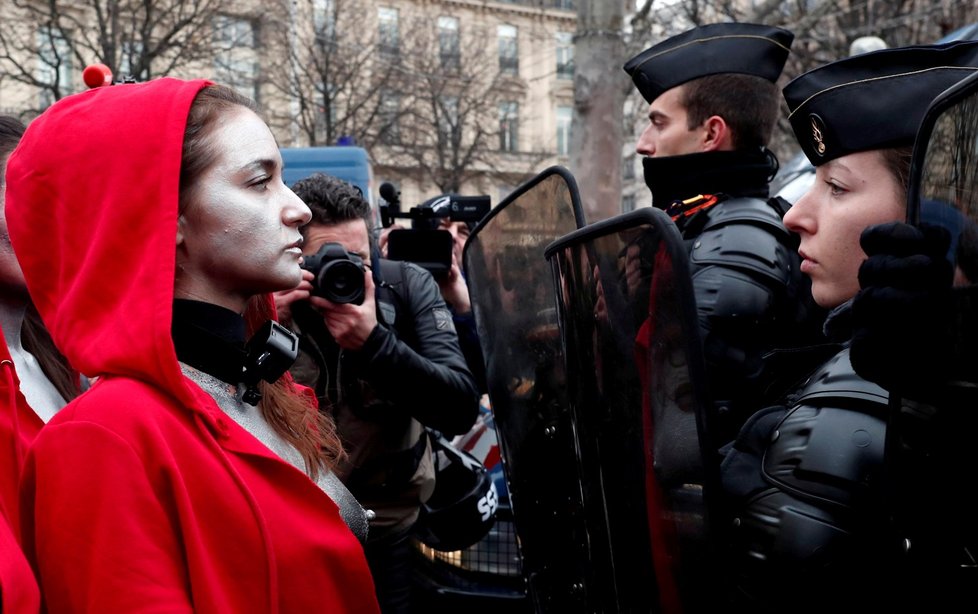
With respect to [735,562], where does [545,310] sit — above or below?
above

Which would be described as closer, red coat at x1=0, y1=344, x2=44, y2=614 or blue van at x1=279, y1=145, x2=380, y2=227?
red coat at x1=0, y1=344, x2=44, y2=614

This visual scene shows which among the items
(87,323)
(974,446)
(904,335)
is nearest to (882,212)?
(904,335)

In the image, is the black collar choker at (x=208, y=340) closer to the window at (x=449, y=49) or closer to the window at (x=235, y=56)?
the window at (x=235, y=56)

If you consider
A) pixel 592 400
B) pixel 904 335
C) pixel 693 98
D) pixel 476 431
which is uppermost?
pixel 693 98

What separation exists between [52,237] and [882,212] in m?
1.39

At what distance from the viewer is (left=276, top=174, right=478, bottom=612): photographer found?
9.27 feet

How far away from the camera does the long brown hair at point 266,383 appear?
1.73 meters

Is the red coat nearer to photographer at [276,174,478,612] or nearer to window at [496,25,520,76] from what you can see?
photographer at [276,174,478,612]

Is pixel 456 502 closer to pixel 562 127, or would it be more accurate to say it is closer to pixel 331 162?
pixel 331 162

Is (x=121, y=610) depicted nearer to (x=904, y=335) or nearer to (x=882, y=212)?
(x=904, y=335)

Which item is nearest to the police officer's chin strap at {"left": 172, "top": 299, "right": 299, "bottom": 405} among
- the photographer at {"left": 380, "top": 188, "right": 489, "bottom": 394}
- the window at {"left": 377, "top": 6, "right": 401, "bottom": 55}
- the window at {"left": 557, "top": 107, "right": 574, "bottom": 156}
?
the photographer at {"left": 380, "top": 188, "right": 489, "bottom": 394}

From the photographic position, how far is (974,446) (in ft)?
3.83

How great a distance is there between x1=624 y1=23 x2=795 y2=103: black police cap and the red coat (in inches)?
73.8

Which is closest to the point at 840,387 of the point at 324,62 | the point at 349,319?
the point at 349,319
